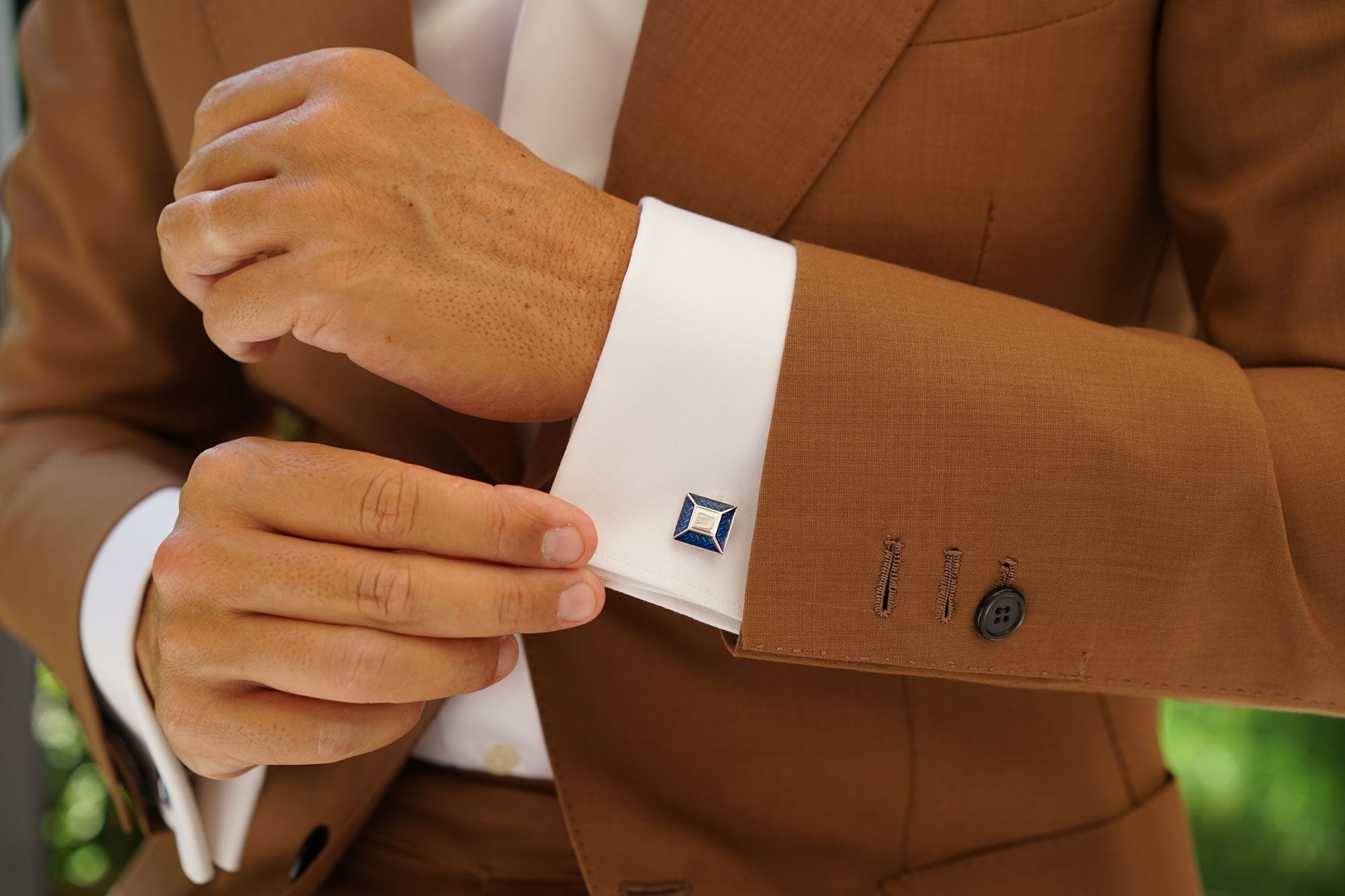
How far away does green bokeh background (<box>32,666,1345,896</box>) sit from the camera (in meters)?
1.94

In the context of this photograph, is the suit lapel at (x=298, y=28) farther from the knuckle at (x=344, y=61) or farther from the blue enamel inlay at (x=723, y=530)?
the blue enamel inlay at (x=723, y=530)

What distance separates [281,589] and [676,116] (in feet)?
1.55

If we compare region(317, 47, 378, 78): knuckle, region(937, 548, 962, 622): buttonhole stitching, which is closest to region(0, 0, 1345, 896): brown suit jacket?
region(937, 548, 962, 622): buttonhole stitching

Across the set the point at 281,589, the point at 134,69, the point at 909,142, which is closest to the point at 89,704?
the point at 281,589

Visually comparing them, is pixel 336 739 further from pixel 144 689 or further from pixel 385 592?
pixel 144 689

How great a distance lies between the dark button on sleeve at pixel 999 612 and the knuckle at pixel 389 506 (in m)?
0.37

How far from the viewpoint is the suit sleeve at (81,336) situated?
0.96m

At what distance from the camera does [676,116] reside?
0.74 m

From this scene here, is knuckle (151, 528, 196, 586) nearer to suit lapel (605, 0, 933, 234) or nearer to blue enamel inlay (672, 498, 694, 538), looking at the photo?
blue enamel inlay (672, 498, 694, 538)

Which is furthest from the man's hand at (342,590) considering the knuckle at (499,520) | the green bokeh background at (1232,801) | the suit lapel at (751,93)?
the green bokeh background at (1232,801)

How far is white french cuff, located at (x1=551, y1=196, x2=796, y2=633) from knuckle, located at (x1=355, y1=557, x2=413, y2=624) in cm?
12

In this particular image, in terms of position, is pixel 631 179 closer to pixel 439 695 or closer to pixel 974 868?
pixel 439 695

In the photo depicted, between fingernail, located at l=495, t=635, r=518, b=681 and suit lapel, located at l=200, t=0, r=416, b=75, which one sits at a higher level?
suit lapel, located at l=200, t=0, r=416, b=75

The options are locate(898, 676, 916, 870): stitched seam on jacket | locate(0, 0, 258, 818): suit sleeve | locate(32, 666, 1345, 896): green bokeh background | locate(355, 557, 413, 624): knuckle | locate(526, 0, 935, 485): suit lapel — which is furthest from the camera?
locate(32, 666, 1345, 896): green bokeh background
